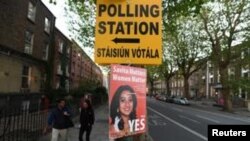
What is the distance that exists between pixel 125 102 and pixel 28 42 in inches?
1150

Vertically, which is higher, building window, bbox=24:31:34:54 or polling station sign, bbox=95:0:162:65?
building window, bbox=24:31:34:54

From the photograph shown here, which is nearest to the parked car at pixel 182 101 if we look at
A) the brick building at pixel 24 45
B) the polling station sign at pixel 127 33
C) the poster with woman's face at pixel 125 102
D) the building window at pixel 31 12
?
the brick building at pixel 24 45

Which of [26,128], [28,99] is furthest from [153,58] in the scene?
[28,99]

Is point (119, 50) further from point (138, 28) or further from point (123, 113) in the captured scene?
point (123, 113)

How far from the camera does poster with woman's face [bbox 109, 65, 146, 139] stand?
4211mm

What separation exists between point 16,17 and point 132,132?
25912 millimetres

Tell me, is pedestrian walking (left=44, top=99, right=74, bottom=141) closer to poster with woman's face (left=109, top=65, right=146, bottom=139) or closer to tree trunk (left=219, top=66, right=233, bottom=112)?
poster with woman's face (left=109, top=65, right=146, bottom=139)

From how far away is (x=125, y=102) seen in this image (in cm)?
425

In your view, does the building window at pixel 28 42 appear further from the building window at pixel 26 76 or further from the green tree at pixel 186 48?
the green tree at pixel 186 48

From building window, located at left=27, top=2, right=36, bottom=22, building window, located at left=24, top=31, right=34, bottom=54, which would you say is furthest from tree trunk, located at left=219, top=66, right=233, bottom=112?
building window, located at left=27, top=2, right=36, bottom=22

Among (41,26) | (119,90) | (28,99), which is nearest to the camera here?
(119,90)

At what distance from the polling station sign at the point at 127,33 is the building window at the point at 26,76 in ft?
88.6

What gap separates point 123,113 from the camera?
167 inches

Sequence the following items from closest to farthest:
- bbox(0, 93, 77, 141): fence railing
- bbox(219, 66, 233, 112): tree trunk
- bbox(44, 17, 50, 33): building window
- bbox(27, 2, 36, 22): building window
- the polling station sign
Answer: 1. the polling station sign
2. bbox(0, 93, 77, 141): fence railing
3. bbox(27, 2, 36, 22): building window
4. bbox(44, 17, 50, 33): building window
5. bbox(219, 66, 233, 112): tree trunk
